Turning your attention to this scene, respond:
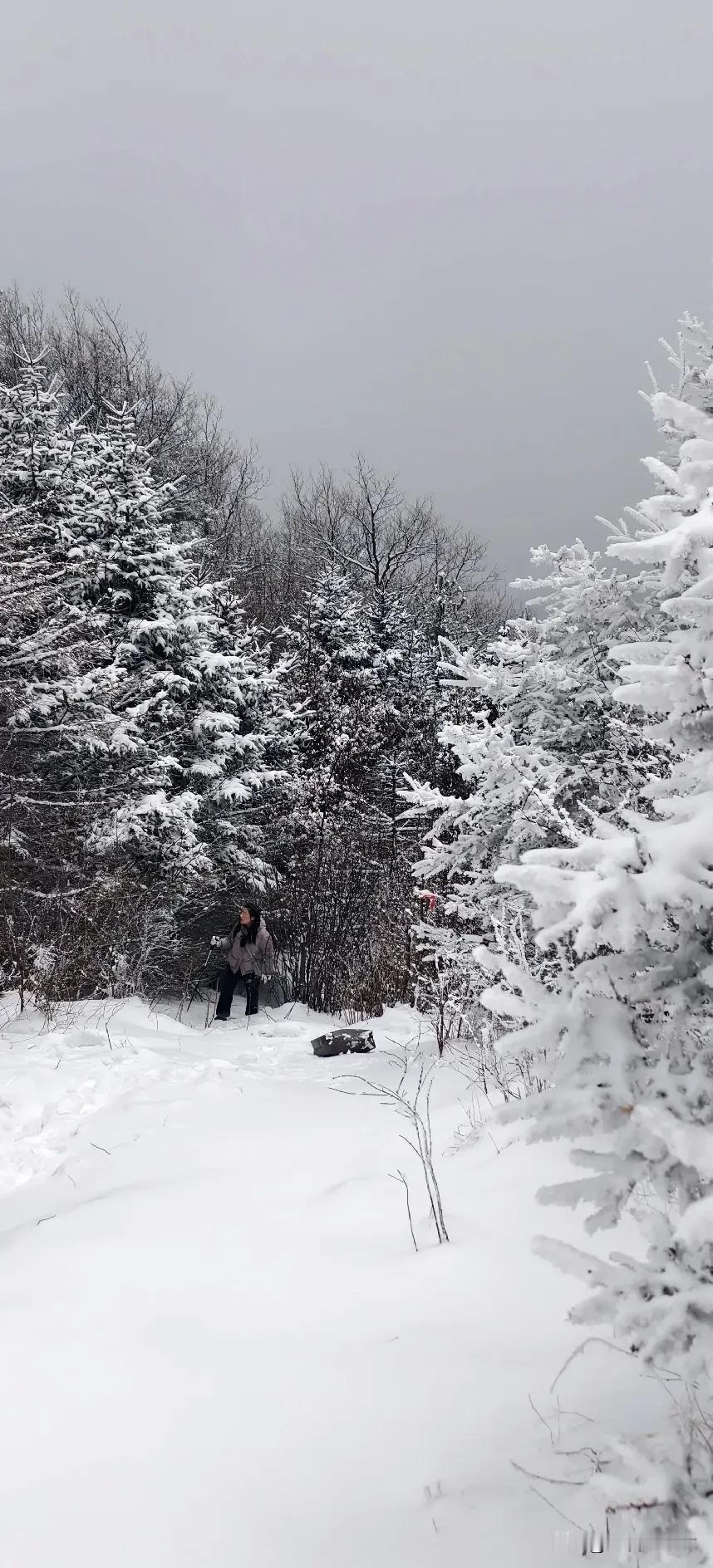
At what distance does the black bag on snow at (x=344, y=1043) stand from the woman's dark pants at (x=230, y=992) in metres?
3.45

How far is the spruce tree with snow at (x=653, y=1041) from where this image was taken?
1264 mm

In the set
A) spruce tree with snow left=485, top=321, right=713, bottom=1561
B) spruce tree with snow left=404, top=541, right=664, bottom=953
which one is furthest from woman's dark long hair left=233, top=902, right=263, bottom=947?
spruce tree with snow left=485, top=321, right=713, bottom=1561

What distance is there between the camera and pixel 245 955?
1102cm

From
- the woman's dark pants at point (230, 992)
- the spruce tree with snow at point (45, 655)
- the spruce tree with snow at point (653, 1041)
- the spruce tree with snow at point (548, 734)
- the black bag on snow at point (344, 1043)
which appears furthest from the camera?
the woman's dark pants at point (230, 992)

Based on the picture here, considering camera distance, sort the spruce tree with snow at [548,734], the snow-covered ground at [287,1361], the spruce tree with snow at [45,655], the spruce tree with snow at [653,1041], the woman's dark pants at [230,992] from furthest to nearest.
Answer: the woman's dark pants at [230,992] < the spruce tree with snow at [45,655] < the spruce tree with snow at [548,734] < the snow-covered ground at [287,1361] < the spruce tree with snow at [653,1041]

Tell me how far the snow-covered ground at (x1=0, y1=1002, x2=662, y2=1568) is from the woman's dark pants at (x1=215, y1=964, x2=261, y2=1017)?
648 cm

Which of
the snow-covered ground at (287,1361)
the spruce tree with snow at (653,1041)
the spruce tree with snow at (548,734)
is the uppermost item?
the spruce tree with snow at (548,734)

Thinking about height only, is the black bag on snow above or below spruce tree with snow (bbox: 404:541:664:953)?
below

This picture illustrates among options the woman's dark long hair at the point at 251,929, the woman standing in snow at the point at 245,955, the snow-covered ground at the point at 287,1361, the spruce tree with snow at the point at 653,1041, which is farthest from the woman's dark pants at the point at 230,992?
the spruce tree with snow at the point at 653,1041

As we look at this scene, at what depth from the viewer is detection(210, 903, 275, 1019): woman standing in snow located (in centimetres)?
1093

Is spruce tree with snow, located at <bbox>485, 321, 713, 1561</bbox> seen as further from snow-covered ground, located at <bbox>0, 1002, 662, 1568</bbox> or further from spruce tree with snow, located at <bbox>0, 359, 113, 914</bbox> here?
spruce tree with snow, located at <bbox>0, 359, 113, 914</bbox>

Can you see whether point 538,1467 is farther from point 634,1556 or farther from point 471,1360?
point 471,1360

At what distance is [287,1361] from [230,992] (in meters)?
8.98

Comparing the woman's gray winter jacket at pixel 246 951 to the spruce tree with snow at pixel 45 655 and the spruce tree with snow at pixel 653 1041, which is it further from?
the spruce tree with snow at pixel 653 1041
